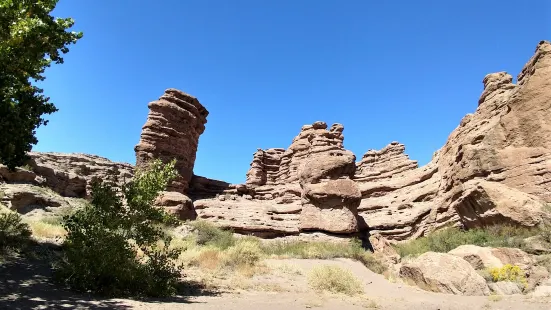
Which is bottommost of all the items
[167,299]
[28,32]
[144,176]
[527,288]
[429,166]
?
[167,299]

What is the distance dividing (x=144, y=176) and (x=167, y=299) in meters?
3.59

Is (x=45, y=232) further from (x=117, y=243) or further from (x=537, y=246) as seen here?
(x=537, y=246)

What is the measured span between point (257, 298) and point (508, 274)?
28.6ft

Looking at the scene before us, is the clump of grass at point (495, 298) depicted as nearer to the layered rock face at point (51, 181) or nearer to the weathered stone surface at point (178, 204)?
the layered rock face at point (51, 181)

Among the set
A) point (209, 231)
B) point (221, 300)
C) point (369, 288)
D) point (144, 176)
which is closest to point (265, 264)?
point (369, 288)

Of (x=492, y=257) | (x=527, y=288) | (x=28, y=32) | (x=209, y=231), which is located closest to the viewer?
(x=28, y=32)

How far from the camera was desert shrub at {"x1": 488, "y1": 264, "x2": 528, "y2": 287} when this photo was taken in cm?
1141

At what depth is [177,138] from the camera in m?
35.5

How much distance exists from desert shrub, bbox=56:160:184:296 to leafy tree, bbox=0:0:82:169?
2523 millimetres

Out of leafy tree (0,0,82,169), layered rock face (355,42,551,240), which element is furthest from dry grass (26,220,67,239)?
layered rock face (355,42,551,240)

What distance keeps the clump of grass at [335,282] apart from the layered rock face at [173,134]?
24185 millimetres

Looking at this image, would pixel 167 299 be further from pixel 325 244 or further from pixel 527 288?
pixel 325 244

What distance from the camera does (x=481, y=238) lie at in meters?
17.5

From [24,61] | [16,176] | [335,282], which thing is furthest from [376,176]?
[24,61]
